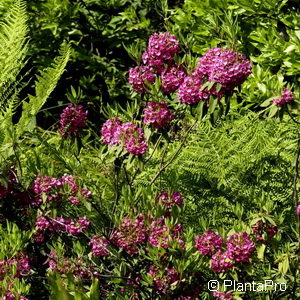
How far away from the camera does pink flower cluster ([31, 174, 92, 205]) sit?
2.49m

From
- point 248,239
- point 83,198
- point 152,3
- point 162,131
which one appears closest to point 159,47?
point 162,131

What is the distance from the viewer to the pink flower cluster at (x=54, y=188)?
249cm

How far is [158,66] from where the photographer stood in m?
2.66

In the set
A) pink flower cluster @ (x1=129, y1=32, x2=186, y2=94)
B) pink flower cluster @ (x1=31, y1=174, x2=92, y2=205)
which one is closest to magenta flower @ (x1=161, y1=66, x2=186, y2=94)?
pink flower cluster @ (x1=129, y1=32, x2=186, y2=94)

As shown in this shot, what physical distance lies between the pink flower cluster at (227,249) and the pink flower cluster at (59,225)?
18.0 inches

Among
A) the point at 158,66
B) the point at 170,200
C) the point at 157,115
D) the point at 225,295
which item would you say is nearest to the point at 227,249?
the point at 225,295

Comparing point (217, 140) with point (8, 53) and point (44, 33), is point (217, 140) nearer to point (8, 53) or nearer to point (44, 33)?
point (8, 53)

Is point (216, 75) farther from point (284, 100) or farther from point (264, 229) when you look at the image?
point (264, 229)

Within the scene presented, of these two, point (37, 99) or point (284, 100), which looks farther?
point (37, 99)

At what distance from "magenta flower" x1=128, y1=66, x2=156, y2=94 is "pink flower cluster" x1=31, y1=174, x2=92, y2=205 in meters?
0.42

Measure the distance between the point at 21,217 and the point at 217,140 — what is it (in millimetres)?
Result: 1079

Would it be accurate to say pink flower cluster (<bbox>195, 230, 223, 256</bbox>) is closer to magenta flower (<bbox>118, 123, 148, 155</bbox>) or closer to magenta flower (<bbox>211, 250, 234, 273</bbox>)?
magenta flower (<bbox>211, 250, 234, 273</bbox>)

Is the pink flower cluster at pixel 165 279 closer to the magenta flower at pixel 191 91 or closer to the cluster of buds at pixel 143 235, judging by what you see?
the cluster of buds at pixel 143 235

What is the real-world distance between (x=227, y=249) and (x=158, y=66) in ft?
2.54
